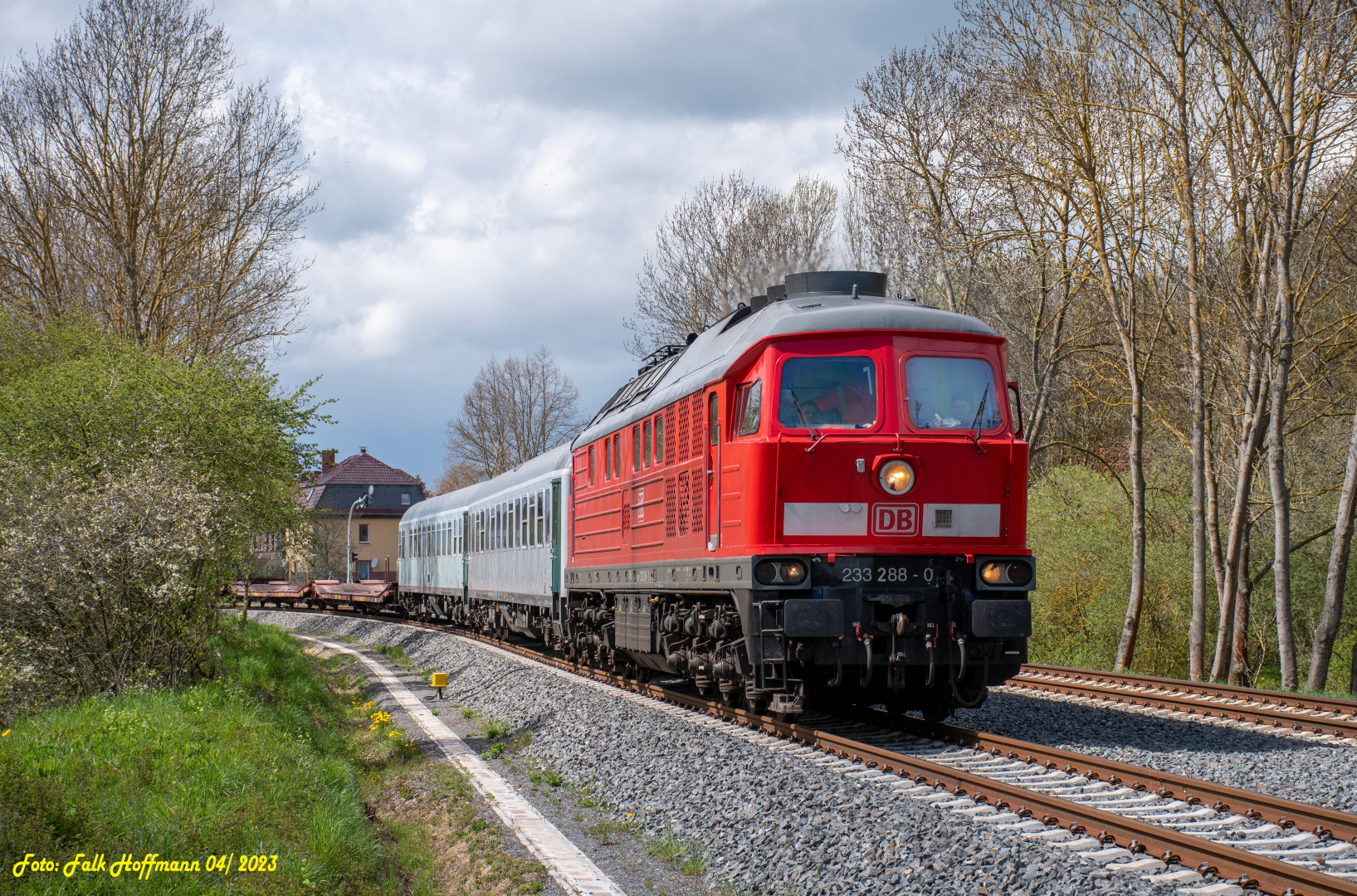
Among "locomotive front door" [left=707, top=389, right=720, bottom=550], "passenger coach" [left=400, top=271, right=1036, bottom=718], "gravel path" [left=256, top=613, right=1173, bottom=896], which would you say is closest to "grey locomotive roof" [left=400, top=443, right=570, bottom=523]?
"gravel path" [left=256, top=613, right=1173, bottom=896]

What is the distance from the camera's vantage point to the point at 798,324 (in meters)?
9.37

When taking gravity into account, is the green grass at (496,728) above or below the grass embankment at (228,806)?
below

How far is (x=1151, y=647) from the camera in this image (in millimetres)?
20828

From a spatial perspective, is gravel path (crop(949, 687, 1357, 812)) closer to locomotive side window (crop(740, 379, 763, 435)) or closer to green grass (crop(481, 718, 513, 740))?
locomotive side window (crop(740, 379, 763, 435))

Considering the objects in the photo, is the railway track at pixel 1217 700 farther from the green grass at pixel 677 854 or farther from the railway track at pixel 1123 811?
the green grass at pixel 677 854

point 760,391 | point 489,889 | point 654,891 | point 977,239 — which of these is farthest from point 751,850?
point 977,239

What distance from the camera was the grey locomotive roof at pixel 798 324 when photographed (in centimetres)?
938

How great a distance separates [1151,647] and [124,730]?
57.9 feet

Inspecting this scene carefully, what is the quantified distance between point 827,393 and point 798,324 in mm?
636

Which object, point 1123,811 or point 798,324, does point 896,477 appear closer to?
point 798,324

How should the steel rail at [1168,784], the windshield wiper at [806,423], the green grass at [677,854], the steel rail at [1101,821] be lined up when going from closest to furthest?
the steel rail at [1101,821], the steel rail at [1168,784], the green grass at [677,854], the windshield wiper at [806,423]

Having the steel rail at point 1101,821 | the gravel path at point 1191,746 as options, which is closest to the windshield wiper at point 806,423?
the steel rail at point 1101,821

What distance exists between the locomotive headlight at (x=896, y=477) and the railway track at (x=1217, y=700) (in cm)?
399

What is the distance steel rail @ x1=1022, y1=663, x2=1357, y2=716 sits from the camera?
410 inches
